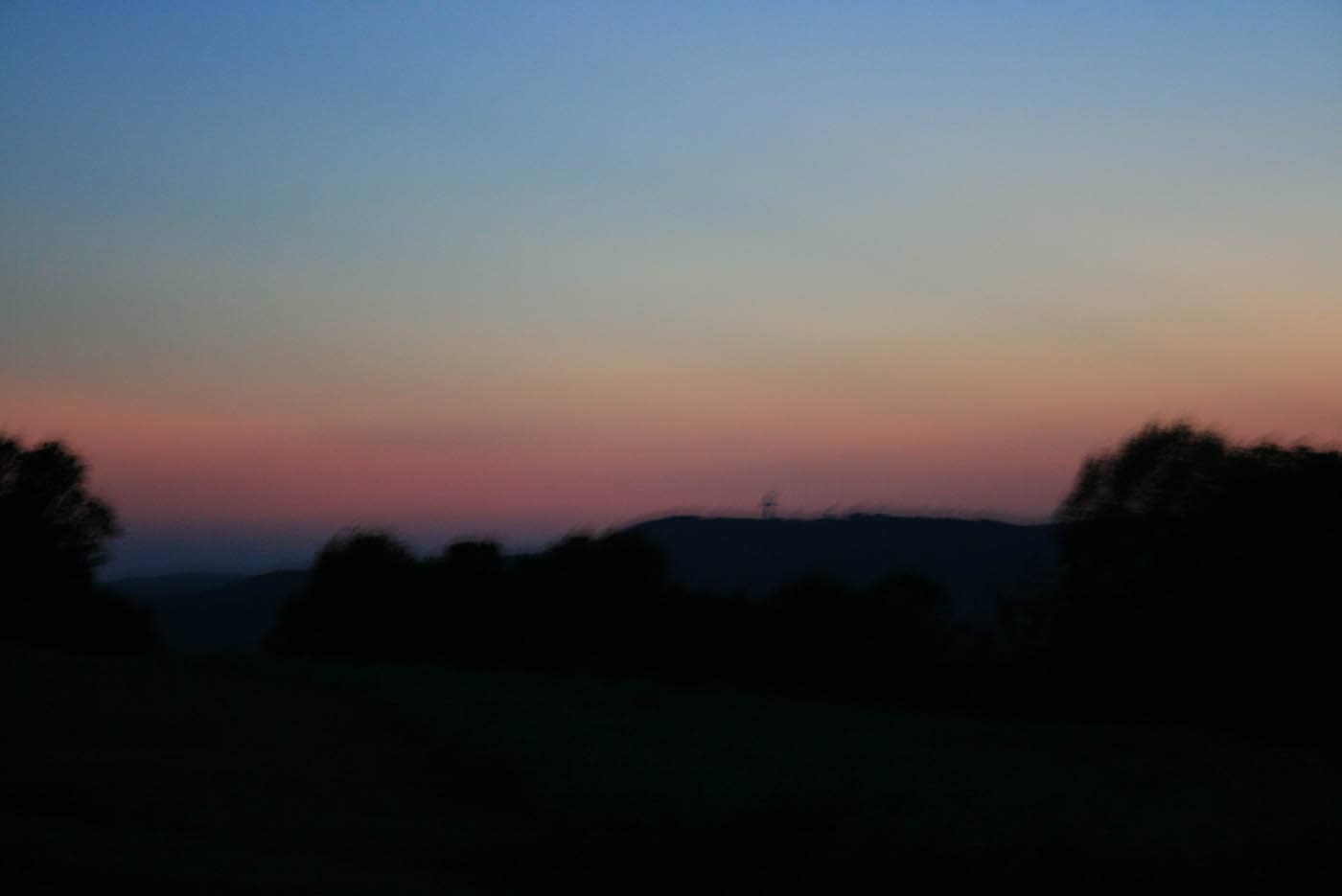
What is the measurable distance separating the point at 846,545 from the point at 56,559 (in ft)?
153

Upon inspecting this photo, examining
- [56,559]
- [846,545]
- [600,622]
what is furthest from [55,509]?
[846,545]

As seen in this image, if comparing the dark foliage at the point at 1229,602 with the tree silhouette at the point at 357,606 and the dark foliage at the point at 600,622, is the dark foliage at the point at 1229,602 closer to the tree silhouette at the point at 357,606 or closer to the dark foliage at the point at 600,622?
the dark foliage at the point at 600,622

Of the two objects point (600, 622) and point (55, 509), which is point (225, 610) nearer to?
point (55, 509)

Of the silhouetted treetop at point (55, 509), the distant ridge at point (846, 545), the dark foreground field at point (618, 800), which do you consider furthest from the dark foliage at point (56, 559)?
the dark foreground field at point (618, 800)

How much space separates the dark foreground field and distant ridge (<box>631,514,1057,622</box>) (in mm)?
42081

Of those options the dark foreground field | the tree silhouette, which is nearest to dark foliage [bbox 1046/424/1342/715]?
the dark foreground field

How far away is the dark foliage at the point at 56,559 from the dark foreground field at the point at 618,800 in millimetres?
28588

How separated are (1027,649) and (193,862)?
26.7 m

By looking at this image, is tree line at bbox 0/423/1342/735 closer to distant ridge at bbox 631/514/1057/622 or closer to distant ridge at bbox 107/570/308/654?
distant ridge at bbox 631/514/1057/622

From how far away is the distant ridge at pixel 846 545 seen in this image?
2876 inches

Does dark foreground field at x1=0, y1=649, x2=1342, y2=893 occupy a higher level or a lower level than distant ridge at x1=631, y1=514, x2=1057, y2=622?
lower

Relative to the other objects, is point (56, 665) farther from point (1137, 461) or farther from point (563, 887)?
point (1137, 461)

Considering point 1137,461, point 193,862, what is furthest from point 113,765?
point 1137,461

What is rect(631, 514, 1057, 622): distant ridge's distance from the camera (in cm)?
7306
